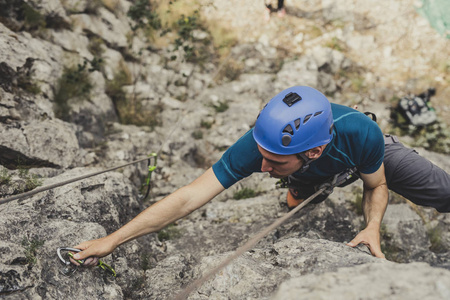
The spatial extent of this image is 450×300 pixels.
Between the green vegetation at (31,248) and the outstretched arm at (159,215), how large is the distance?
10.9 inches

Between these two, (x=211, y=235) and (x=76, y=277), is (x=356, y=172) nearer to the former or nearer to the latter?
(x=211, y=235)

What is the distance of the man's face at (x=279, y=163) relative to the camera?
89.3 inches

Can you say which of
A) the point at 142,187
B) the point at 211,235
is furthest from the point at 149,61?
the point at 211,235

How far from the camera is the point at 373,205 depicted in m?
2.73

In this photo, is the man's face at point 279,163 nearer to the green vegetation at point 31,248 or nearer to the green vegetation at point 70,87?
the green vegetation at point 31,248

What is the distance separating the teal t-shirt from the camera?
2373 mm

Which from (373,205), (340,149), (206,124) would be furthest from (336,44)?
(340,149)

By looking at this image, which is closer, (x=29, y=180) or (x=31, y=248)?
(x=31, y=248)

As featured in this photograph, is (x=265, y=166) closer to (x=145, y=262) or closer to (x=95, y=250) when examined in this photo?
(x=95, y=250)

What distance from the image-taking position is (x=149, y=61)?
6.68 meters

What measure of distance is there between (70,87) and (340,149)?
3.86 m

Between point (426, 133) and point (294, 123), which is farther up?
point (294, 123)

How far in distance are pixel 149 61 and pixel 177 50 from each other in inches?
24.6

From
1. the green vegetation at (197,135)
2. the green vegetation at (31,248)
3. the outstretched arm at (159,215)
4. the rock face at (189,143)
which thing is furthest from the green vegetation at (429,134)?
the green vegetation at (31,248)
